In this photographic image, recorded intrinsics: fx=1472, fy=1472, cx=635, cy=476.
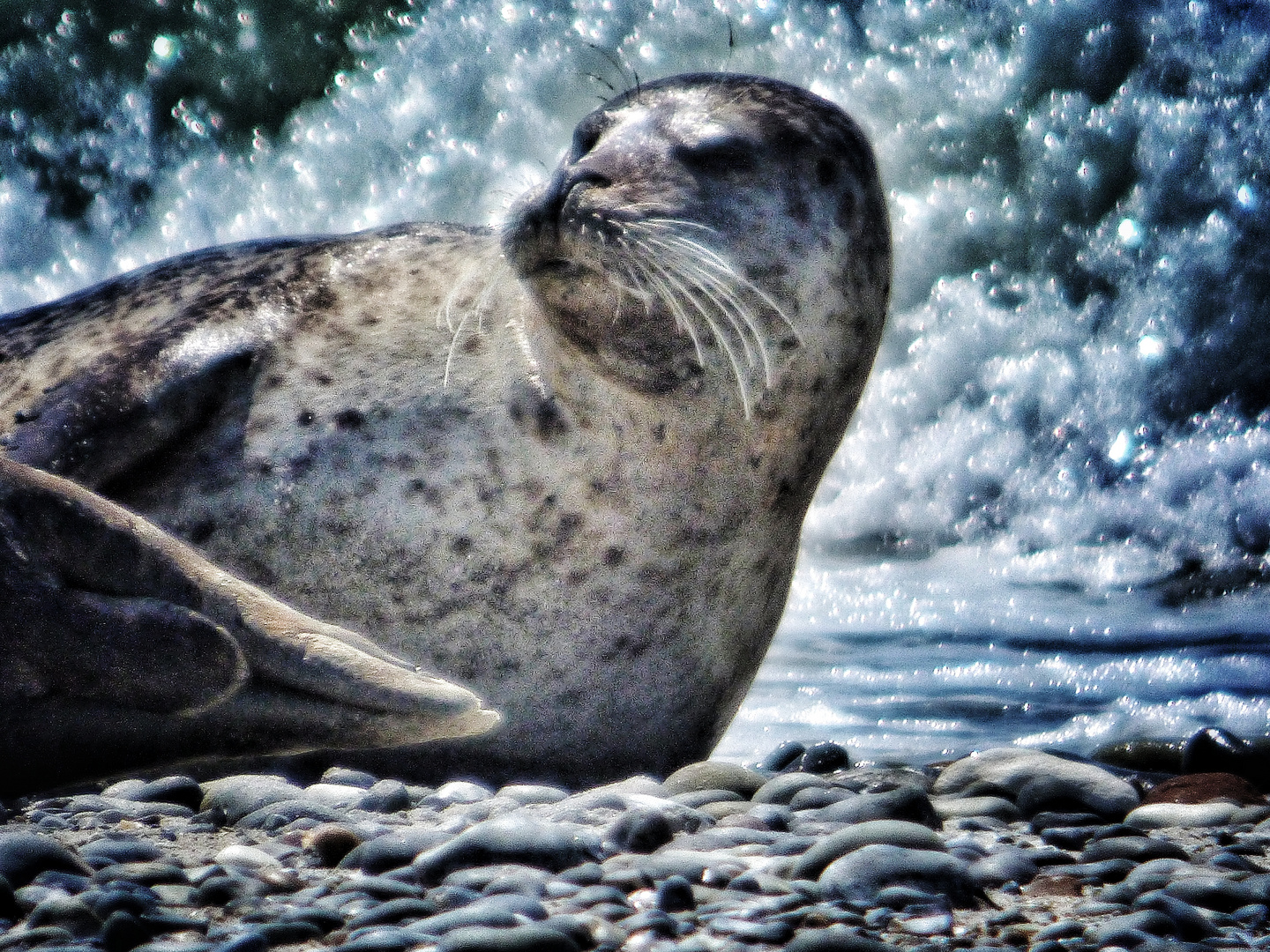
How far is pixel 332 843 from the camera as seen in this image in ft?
7.29

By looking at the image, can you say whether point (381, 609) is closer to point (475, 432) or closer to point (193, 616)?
point (475, 432)

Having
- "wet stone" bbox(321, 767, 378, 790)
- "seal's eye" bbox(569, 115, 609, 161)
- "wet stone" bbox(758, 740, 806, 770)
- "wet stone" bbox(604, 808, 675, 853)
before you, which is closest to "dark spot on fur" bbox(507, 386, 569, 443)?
"seal's eye" bbox(569, 115, 609, 161)

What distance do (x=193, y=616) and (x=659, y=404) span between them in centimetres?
142

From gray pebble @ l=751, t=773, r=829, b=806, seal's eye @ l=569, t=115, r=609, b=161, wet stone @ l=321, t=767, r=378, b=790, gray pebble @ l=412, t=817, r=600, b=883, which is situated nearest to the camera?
gray pebble @ l=412, t=817, r=600, b=883

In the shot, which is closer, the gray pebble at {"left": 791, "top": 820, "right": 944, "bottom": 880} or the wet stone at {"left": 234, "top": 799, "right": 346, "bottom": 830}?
the gray pebble at {"left": 791, "top": 820, "right": 944, "bottom": 880}

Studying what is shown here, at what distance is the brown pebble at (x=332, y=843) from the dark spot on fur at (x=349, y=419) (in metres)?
1.70

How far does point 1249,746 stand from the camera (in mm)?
3934

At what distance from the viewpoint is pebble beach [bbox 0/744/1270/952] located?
1771mm

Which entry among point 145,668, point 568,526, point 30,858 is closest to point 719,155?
point 568,526

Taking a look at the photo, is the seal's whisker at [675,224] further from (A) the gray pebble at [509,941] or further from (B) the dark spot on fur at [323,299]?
(A) the gray pebble at [509,941]

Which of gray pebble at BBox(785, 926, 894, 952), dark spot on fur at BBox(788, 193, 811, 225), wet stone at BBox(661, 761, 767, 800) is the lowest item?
gray pebble at BBox(785, 926, 894, 952)

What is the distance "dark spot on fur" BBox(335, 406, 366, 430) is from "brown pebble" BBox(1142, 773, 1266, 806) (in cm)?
209

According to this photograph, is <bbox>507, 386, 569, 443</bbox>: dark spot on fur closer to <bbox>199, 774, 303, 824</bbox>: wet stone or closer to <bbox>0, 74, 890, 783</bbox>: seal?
<bbox>0, 74, 890, 783</bbox>: seal

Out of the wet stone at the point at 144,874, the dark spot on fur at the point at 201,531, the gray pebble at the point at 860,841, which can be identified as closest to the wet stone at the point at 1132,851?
the gray pebble at the point at 860,841
